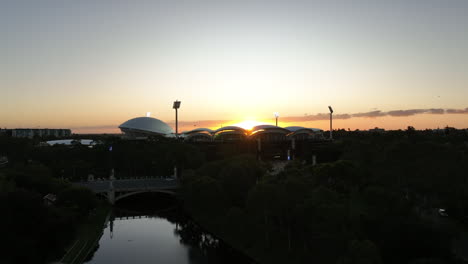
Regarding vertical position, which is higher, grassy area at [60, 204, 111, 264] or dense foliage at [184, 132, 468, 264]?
dense foliage at [184, 132, 468, 264]

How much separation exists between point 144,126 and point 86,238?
102 m

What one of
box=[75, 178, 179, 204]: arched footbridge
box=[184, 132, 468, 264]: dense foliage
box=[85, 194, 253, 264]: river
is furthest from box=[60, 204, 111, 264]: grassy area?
box=[184, 132, 468, 264]: dense foliage

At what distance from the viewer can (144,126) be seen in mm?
138250

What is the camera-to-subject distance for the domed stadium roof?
136750 mm

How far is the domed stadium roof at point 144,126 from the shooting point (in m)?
137

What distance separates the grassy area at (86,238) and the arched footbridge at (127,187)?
4885 mm

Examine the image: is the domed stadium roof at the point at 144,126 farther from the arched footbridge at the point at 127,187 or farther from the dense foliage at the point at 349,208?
the dense foliage at the point at 349,208

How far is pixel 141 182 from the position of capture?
6538cm

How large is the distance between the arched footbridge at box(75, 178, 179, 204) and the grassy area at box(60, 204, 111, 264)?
4.89 metres

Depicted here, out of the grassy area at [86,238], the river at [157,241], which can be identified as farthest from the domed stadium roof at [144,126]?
the grassy area at [86,238]

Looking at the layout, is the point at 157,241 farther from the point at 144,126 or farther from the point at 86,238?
the point at 144,126

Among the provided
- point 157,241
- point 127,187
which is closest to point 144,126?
point 127,187

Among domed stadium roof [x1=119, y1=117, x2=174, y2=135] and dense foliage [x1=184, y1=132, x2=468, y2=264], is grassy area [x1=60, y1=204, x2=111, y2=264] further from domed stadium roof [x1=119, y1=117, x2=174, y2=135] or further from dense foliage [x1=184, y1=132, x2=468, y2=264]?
domed stadium roof [x1=119, y1=117, x2=174, y2=135]

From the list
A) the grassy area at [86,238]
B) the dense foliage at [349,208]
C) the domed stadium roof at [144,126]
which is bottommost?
the grassy area at [86,238]
